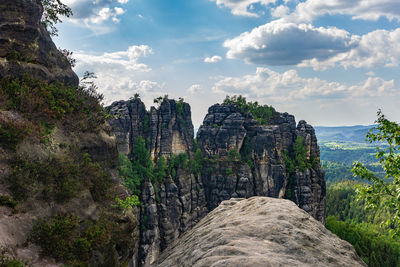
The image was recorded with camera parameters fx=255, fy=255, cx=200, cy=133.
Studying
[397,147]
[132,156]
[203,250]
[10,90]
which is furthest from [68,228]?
[132,156]

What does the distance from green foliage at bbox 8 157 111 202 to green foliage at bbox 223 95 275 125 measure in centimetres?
7028

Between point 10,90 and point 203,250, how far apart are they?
12409 millimetres

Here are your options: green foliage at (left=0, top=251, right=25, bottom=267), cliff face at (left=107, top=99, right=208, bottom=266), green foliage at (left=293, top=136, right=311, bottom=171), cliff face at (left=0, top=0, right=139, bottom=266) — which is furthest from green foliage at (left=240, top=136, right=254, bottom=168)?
green foliage at (left=0, top=251, right=25, bottom=267)

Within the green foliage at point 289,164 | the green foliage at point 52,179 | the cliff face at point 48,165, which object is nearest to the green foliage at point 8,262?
the cliff face at point 48,165

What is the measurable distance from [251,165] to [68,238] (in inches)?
2644

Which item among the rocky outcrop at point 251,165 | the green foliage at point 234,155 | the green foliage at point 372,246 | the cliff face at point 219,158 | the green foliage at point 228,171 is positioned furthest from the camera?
the green foliage at point 234,155

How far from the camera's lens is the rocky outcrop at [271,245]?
6484 millimetres

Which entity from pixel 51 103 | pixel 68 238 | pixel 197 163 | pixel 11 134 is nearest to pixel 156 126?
pixel 197 163

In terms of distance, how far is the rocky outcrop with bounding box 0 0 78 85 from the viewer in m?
14.7

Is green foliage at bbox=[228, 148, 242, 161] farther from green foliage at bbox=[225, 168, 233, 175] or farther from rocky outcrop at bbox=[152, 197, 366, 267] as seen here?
rocky outcrop at bbox=[152, 197, 366, 267]

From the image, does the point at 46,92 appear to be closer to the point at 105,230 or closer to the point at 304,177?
the point at 105,230

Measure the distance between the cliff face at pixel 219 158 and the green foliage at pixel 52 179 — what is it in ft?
160

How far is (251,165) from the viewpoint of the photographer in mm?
73438

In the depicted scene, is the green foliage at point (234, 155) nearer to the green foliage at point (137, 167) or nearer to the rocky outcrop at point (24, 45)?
the green foliage at point (137, 167)
